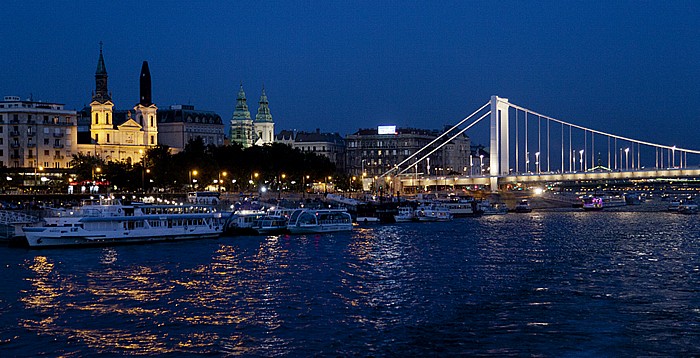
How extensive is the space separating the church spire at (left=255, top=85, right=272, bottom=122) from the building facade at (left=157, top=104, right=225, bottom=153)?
34.7m

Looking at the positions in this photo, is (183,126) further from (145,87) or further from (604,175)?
(604,175)

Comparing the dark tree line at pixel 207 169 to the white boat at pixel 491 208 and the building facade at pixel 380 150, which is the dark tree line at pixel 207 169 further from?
the building facade at pixel 380 150

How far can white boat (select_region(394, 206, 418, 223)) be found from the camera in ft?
276

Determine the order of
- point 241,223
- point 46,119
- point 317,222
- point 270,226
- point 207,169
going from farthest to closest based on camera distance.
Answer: point 46,119 → point 207,169 → point 317,222 → point 241,223 → point 270,226

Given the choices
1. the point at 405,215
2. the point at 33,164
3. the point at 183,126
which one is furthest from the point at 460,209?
the point at 183,126

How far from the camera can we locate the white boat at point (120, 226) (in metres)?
51.8

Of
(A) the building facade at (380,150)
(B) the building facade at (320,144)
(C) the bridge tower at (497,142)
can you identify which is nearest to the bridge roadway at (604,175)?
(C) the bridge tower at (497,142)

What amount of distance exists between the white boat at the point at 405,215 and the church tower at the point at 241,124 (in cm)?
9743

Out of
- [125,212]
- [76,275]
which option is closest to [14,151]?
[125,212]

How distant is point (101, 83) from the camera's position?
13112 cm

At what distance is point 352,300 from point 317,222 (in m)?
33.7

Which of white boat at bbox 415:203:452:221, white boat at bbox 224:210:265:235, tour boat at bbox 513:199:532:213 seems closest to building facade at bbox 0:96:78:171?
white boat at bbox 224:210:265:235

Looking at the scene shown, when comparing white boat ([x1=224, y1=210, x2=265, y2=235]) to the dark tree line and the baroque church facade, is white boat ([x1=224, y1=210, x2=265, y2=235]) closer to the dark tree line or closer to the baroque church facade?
the dark tree line

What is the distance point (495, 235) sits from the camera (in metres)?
64.2
